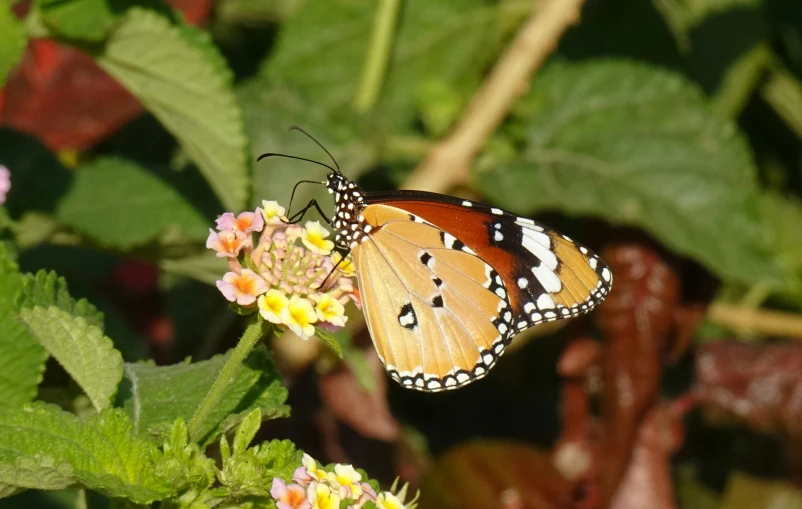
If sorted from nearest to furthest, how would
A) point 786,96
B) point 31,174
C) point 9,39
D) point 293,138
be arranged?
1. point 9,39
2. point 31,174
3. point 293,138
4. point 786,96

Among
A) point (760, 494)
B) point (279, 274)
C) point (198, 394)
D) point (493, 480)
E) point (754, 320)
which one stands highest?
point (279, 274)

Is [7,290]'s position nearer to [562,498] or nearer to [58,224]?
[58,224]

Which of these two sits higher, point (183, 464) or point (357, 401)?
point (183, 464)

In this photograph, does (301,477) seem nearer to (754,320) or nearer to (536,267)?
(536,267)

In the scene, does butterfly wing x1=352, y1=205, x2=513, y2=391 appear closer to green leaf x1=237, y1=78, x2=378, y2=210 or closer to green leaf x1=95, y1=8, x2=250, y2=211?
green leaf x1=95, y1=8, x2=250, y2=211

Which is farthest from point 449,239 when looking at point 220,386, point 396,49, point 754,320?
point 754,320

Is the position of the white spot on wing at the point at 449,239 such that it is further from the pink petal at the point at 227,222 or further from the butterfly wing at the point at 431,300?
the pink petal at the point at 227,222
